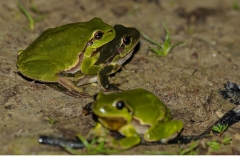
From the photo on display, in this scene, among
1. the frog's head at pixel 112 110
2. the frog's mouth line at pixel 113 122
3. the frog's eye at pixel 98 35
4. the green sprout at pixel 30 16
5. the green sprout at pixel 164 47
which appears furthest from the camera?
the green sprout at pixel 30 16

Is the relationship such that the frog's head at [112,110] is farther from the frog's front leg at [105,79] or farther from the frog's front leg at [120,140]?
the frog's front leg at [105,79]

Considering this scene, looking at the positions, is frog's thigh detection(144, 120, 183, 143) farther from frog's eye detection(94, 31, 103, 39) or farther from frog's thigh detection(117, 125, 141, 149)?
frog's eye detection(94, 31, 103, 39)

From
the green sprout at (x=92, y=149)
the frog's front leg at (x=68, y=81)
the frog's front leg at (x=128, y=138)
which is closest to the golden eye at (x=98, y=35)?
the frog's front leg at (x=68, y=81)

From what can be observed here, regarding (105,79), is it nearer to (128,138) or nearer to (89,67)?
(89,67)

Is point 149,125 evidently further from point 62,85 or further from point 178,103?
point 62,85

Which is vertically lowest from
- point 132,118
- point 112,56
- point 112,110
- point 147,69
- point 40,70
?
point 147,69

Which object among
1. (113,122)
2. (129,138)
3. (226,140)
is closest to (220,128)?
(226,140)

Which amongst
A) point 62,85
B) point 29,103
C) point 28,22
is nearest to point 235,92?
point 62,85
